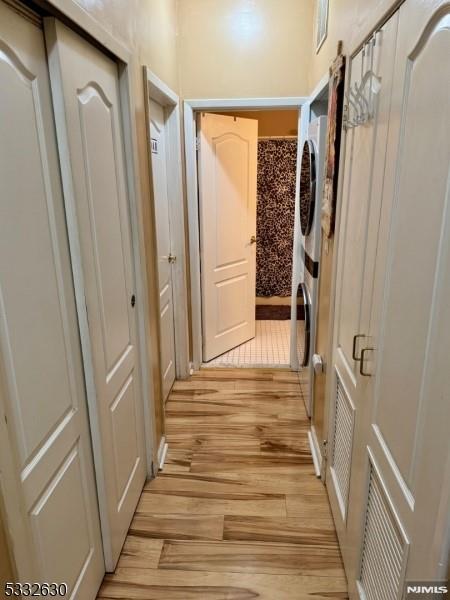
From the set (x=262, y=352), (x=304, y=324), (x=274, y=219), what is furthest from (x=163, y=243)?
(x=274, y=219)

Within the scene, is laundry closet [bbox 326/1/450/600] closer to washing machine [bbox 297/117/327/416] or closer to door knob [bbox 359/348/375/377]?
door knob [bbox 359/348/375/377]

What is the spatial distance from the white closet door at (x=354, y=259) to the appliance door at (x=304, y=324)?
761 millimetres

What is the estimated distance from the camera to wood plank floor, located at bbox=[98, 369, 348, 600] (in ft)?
5.41

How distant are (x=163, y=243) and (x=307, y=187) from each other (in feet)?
3.45

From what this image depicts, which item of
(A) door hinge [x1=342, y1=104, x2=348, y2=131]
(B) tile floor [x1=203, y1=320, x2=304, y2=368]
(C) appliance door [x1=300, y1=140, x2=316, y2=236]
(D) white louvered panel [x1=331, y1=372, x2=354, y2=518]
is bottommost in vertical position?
(B) tile floor [x1=203, y1=320, x2=304, y2=368]

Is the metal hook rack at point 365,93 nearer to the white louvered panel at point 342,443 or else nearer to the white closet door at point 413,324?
the white closet door at point 413,324

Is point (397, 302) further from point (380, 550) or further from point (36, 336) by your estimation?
point (36, 336)

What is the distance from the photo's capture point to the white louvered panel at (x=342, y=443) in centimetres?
162

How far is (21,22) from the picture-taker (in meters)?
1.03

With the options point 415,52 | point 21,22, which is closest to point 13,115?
point 21,22

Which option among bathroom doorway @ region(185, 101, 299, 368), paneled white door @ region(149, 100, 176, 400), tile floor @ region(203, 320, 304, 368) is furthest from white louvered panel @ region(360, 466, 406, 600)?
bathroom doorway @ region(185, 101, 299, 368)

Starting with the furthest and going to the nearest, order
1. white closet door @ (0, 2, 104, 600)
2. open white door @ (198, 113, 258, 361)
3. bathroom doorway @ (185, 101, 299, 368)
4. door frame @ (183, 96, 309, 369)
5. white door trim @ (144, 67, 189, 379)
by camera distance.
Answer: bathroom doorway @ (185, 101, 299, 368) < open white door @ (198, 113, 258, 361) < door frame @ (183, 96, 309, 369) < white door trim @ (144, 67, 189, 379) < white closet door @ (0, 2, 104, 600)

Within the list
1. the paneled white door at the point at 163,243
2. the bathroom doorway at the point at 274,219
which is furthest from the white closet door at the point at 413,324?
the bathroom doorway at the point at 274,219

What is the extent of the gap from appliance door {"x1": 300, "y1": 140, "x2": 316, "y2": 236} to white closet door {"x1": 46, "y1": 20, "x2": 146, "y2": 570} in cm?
118
